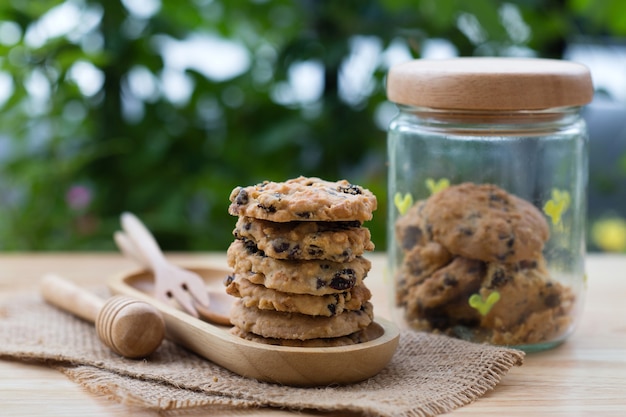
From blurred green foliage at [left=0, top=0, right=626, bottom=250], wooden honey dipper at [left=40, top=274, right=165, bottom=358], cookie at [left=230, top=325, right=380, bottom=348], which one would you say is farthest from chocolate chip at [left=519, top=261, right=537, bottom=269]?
blurred green foliage at [left=0, top=0, right=626, bottom=250]

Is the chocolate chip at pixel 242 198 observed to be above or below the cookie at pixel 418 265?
above

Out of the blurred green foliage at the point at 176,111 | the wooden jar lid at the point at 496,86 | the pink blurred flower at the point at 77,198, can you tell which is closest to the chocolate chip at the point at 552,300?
the wooden jar lid at the point at 496,86

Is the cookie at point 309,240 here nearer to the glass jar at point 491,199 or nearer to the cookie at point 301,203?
the cookie at point 301,203

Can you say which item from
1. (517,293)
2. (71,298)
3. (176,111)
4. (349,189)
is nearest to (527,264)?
(517,293)

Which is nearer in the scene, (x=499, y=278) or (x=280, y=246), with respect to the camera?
(x=280, y=246)

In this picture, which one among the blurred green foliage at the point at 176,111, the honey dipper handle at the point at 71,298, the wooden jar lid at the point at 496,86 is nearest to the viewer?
the wooden jar lid at the point at 496,86

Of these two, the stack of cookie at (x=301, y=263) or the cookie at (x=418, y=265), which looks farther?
the cookie at (x=418, y=265)

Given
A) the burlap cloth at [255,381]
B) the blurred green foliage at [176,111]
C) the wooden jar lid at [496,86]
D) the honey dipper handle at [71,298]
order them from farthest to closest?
the blurred green foliage at [176,111] → the honey dipper handle at [71,298] → the wooden jar lid at [496,86] → the burlap cloth at [255,381]

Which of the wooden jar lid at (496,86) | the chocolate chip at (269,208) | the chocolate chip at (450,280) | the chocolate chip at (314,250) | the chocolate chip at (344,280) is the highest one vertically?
the wooden jar lid at (496,86)

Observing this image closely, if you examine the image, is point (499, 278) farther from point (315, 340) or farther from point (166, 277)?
point (166, 277)
